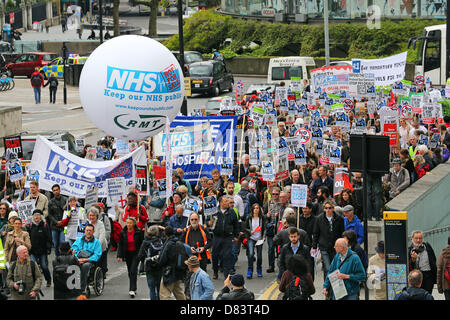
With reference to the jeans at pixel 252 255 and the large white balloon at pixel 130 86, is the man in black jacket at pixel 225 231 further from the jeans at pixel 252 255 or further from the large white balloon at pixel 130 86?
the large white balloon at pixel 130 86

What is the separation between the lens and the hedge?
5062cm

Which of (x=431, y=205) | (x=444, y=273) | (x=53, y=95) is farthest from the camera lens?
(x=53, y=95)

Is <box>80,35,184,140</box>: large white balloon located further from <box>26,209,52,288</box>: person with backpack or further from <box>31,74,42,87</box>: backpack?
<box>31,74,42,87</box>: backpack

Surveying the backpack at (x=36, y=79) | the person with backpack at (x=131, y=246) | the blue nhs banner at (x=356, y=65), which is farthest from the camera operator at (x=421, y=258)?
the backpack at (x=36, y=79)

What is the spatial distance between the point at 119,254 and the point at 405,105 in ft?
42.8

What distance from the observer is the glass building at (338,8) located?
2007 inches

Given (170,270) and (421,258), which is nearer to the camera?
(421,258)

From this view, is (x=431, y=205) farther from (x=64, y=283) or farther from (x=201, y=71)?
(x=201, y=71)

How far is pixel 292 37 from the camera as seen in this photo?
54.8 metres

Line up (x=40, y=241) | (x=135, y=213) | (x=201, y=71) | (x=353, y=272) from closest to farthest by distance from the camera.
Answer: (x=353, y=272) < (x=40, y=241) < (x=135, y=213) < (x=201, y=71)

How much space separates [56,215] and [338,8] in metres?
39.3

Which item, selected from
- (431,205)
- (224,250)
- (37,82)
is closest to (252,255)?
(224,250)

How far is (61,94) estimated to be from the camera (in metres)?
47.4
